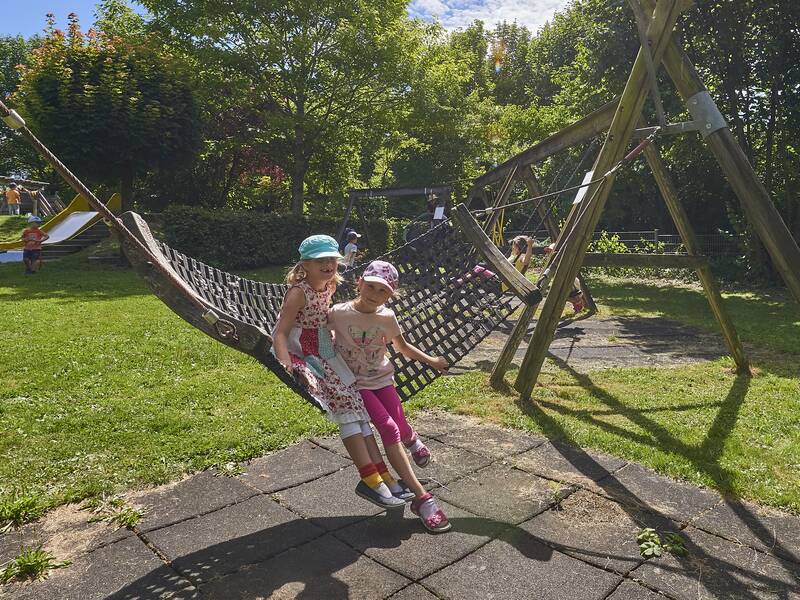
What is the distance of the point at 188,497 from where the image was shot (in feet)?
9.91

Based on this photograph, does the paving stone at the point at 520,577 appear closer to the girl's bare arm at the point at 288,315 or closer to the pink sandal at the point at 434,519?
the pink sandal at the point at 434,519

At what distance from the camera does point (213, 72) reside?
16.2 metres

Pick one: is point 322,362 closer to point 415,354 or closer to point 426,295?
point 415,354

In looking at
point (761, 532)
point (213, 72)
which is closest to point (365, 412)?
point (761, 532)

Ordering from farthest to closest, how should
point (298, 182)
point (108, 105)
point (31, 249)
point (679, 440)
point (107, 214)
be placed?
point (298, 182)
point (108, 105)
point (31, 249)
point (679, 440)
point (107, 214)

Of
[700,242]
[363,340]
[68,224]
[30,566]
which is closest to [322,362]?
[363,340]

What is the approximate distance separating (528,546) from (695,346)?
16.7ft

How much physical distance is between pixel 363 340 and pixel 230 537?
1.03 metres

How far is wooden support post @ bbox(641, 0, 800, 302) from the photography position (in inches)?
163

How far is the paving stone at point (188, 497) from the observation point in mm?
2814

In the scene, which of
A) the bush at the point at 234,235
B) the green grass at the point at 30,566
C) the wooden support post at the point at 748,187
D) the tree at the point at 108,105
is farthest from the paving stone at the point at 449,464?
the tree at the point at 108,105

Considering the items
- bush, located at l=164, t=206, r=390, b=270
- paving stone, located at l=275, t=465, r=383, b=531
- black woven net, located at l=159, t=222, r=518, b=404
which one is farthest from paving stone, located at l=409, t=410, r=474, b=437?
bush, located at l=164, t=206, r=390, b=270

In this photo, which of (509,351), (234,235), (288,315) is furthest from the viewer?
(234,235)

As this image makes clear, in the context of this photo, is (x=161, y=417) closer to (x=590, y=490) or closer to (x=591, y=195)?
(x=590, y=490)
